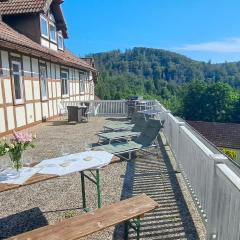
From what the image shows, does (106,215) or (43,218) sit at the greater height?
(106,215)

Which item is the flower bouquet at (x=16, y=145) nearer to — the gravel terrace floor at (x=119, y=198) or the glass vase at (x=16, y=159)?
the glass vase at (x=16, y=159)

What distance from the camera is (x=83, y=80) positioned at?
59.4 feet

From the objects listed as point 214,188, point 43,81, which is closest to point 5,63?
point 43,81

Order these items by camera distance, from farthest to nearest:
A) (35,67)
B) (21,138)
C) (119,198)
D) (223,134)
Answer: (223,134) < (35,67) < (119,198) < (21,138)

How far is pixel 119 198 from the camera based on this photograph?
12.1 feet

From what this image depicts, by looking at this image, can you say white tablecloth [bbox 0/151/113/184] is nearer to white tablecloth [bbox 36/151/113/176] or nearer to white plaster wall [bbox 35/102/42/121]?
white tablecloth [bbox 36/151/113/176]

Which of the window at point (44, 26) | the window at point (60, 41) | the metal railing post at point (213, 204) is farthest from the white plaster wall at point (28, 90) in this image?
the metal railing post at point (213, 204)

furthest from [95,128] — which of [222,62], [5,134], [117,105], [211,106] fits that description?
[222,62]

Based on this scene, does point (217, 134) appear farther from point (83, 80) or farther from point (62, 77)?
point (62, 77)

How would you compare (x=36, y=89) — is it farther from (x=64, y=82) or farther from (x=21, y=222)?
(x=21, y=222)

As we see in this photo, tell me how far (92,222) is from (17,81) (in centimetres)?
773

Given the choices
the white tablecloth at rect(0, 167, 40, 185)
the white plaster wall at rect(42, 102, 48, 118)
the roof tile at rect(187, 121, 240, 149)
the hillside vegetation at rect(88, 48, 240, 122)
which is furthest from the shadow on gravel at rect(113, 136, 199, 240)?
the hillside vegetation at rect(88, 48, 240, 122)

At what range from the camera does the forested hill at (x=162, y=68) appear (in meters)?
96.4

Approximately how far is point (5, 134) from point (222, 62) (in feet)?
424
